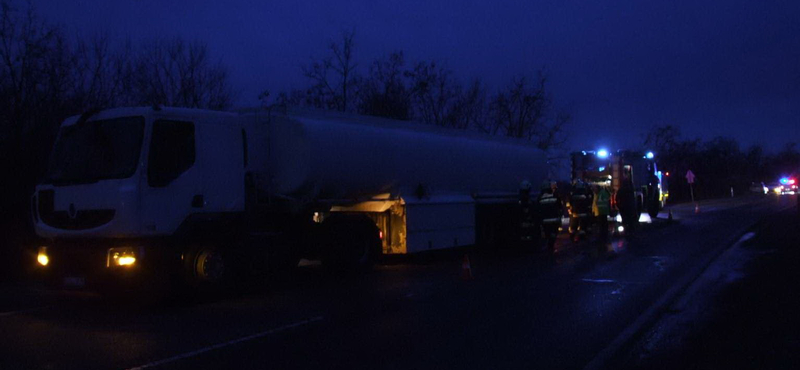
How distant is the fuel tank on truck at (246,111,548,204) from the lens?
13.0 m

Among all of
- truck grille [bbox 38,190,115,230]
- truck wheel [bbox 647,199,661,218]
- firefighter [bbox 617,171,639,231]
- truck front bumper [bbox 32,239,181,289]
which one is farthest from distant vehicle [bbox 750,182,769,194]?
truck grille [bbox 38,190,115,230]

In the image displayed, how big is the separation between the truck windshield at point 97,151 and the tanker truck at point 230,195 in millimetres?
20

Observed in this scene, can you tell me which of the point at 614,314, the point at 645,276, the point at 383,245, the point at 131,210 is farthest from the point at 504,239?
the point at 131,210

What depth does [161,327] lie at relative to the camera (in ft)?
30.3

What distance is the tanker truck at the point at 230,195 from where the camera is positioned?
1052cm

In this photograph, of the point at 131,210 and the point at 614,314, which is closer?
the point at 614,314

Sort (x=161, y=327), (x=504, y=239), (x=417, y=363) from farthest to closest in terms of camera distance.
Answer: (x=504, y=239) < (x=161, y=327) < (x=417, y=363)

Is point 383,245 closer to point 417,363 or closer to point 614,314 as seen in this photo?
point 614,314

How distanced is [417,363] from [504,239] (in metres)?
13.2

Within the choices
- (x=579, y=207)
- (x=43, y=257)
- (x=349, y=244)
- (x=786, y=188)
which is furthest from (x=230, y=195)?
(x=786, y=188)

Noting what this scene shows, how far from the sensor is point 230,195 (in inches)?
468

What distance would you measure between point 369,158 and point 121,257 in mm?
5721

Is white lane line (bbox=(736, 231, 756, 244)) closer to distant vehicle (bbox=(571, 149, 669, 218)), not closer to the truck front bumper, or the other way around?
distant vehicle (bbox=(571, 149, 669, 218))

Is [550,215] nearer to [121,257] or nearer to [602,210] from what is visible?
[602,210]
